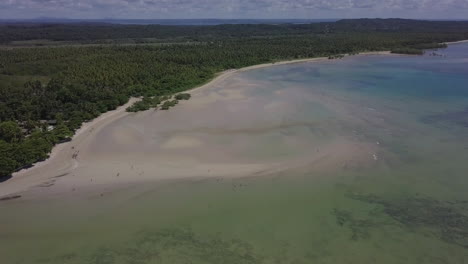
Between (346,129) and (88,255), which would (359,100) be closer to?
(346,129)

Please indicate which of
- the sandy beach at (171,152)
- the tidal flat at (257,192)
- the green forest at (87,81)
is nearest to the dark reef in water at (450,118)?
the tidal flat at (257,192)

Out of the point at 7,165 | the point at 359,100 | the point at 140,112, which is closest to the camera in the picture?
the point at 7,165

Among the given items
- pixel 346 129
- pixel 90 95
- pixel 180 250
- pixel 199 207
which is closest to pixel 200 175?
pixel 199 207

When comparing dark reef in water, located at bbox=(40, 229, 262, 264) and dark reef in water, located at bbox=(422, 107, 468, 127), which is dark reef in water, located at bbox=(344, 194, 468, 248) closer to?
dark reef in water, located at bbox=(40, 229, 262, 264)

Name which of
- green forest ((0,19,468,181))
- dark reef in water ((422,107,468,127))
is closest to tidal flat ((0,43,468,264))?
dark reef in water ((422,107,468,127))

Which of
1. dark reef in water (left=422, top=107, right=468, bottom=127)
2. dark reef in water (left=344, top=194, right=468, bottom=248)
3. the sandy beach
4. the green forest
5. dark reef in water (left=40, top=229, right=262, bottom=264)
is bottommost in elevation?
dark reef in water (left=40, top=229, right=262, bottom=264)
